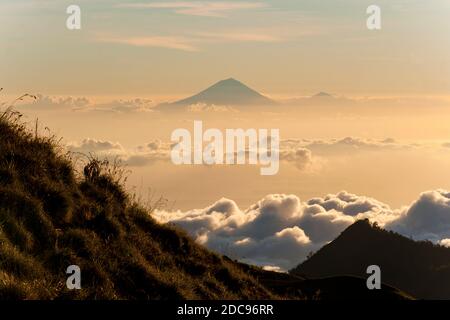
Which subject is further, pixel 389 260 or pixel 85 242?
pixel 389 260

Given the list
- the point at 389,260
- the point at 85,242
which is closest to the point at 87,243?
the point at 85,242

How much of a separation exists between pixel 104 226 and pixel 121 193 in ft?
9.25

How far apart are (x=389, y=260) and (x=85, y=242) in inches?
2393

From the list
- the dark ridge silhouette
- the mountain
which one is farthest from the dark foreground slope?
the mountain

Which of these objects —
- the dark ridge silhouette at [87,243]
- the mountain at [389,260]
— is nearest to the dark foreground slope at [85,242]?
the dark ridge silhouette at [87,243]

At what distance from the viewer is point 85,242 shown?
18219 millimetres

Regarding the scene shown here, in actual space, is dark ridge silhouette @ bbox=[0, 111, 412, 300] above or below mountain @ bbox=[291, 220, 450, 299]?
above

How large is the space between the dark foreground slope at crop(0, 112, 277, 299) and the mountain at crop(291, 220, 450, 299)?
50734 mm

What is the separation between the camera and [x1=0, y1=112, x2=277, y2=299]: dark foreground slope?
16.1 meters

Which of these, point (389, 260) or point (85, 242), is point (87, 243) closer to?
point (85, 242)

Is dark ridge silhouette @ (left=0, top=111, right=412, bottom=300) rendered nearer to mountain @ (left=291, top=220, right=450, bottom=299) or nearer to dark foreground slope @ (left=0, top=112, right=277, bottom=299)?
dark foreground slope @ (left=0, top=112, right=277, bottom=299)

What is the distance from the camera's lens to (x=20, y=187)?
61.2 feet
